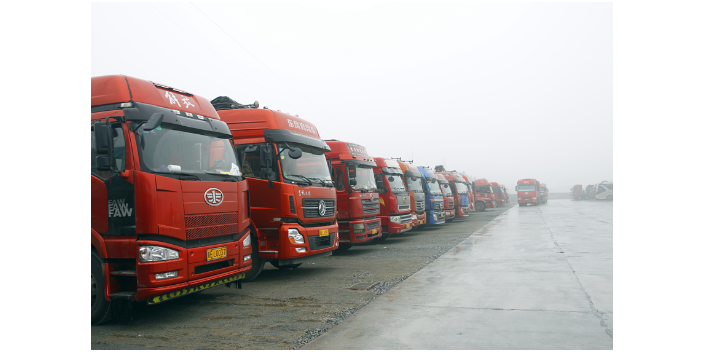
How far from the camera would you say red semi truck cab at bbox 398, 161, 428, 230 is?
17750 mm

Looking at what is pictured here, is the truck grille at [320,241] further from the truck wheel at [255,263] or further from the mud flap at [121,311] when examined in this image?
the mud flap at [121,311]

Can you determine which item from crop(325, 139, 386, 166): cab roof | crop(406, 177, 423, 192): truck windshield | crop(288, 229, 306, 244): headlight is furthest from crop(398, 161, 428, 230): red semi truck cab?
crop(288, 229, 306, 244): headlight

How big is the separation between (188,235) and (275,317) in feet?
4.83

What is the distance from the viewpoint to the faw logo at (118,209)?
5188 mm

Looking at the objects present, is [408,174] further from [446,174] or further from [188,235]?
[188,235]

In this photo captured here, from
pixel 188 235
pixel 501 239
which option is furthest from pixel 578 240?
pixel 188 235

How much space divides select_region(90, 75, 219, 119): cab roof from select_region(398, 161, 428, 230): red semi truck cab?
12396mm

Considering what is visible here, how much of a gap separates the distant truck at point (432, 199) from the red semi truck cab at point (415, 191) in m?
1.10

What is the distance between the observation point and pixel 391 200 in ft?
48.1

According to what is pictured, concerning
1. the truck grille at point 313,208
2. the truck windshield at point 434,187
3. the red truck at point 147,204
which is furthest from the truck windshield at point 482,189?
the red truck at point 147,204

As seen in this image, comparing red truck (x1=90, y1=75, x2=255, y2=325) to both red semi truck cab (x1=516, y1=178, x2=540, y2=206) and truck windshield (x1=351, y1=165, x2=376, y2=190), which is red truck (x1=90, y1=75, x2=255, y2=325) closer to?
truck windshield (x1=351, y1=165, x2=376, y2=190)

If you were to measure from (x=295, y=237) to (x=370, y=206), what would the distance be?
4.59 meters

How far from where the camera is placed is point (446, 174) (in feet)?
89.6
